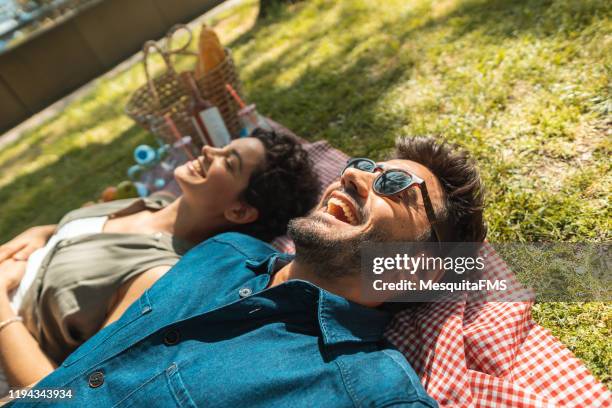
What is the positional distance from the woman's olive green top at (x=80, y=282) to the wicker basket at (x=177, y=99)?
194 centimetres

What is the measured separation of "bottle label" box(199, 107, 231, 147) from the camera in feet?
14.3

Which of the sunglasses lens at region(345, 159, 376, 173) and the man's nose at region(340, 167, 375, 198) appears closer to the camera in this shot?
the man's nose at region(340, 167, 375, 198)

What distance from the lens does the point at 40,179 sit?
6.34 meters

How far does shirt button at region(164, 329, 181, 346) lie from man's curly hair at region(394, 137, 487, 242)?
63.5 inches

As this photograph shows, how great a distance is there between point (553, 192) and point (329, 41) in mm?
4471

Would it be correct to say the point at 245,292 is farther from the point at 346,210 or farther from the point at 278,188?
the point at 278,188

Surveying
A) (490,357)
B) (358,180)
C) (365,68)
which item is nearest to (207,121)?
(365,68)

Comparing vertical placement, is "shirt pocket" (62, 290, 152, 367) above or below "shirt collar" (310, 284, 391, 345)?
above

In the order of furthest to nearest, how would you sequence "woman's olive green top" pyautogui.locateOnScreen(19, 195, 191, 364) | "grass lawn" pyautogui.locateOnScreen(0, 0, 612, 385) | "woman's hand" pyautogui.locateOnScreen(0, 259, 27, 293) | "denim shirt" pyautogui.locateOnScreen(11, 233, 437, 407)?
"woman's hand" pyautogui.locateOnScreen(0, 259, 27, 293)
"grass lawn" pyautogui.locateOnScreen(0, 0, 612, 385)
"woman's olive green top" pyautogui.locateOnScreen(19, 195, 191, 364)
"denim shirt" pyautogui.locateOnScreen(11, 233, 437, 407)

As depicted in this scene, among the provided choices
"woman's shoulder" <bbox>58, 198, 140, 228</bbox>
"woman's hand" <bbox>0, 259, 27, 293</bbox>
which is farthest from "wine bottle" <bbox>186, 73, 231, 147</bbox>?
"woman's hand" <bbox>0, 259, 27, 293</bbox>

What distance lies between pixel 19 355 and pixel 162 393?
126 centimetres

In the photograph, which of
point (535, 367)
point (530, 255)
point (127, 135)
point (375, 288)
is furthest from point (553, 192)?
point (127, 135)

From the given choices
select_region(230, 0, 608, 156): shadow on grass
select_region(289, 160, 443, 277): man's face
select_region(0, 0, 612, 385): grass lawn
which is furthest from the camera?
select_region(230, 0, 608, 156): shadow on grass

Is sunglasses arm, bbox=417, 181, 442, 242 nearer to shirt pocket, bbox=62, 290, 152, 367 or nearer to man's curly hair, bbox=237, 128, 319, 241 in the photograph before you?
man's curly hair, bbox=237, 128, 319, 241
